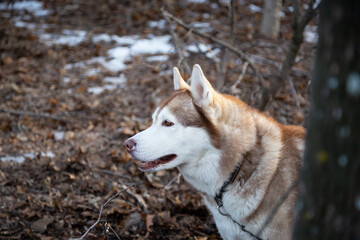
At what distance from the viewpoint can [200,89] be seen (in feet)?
9.62

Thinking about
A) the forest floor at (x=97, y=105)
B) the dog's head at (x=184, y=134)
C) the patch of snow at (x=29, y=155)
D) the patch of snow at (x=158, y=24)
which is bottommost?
the patch of snow at (x=29, y=155)

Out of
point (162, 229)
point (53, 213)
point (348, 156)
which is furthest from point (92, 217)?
point (348, 156)

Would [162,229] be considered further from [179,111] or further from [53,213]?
[179,111]

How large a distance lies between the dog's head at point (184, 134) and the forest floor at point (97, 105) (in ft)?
2.25

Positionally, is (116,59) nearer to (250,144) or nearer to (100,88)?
(100,88)

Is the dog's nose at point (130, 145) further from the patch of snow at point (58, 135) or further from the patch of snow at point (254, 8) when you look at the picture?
the patch of snow at point (254, 8)

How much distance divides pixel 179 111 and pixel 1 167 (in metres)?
2.78

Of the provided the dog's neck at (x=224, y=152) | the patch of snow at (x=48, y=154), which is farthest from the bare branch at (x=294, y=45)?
the patch of snow at (x=48, y=154)

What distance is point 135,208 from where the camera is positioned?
4094 mm

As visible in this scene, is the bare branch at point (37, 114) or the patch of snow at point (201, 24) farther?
the patch of snow at point (201, 24)

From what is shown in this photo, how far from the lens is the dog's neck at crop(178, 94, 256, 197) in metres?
2.89

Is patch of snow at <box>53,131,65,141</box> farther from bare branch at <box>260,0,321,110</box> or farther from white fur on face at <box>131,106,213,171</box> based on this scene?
bare branch at <box>260,0,321,110</box>

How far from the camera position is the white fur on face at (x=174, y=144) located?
9.64 feet

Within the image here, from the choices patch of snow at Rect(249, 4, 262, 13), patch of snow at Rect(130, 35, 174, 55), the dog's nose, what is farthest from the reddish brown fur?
patch of snow at Rect(249, 4, 262, 13)
